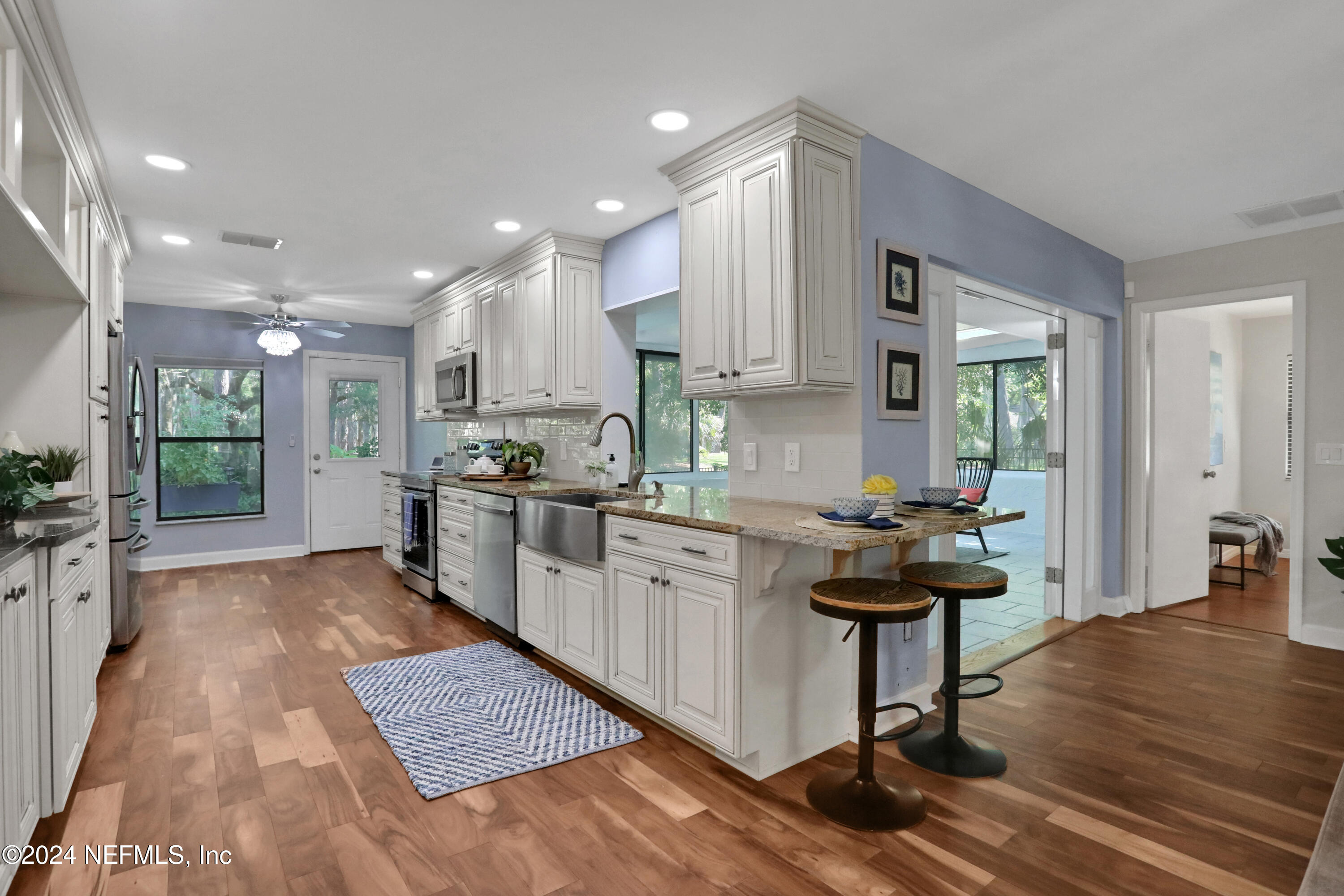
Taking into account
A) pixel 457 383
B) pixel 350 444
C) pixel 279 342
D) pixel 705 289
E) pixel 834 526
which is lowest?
pixel 834 526

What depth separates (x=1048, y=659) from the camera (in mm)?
3604

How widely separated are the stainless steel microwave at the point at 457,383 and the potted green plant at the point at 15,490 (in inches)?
126

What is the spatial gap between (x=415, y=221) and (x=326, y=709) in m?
2.66

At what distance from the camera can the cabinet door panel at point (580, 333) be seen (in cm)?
429

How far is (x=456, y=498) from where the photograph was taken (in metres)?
4.51

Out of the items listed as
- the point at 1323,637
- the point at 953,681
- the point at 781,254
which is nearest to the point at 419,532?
the point at 781,254

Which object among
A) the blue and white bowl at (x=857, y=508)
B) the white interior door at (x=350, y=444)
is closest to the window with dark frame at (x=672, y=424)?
the white interior door at (x=350, y=444)

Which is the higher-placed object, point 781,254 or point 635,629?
point 781,254

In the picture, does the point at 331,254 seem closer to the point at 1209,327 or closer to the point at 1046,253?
the point at 1046,253

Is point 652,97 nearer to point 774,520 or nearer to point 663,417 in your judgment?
point 774,520

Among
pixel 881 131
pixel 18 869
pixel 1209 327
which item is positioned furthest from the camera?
pixel 1209 327

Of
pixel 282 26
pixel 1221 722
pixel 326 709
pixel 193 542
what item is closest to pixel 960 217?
pixel 1221 722

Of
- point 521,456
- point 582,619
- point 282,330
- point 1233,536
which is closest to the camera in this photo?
point 582,619

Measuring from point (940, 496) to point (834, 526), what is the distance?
600 millimetres
